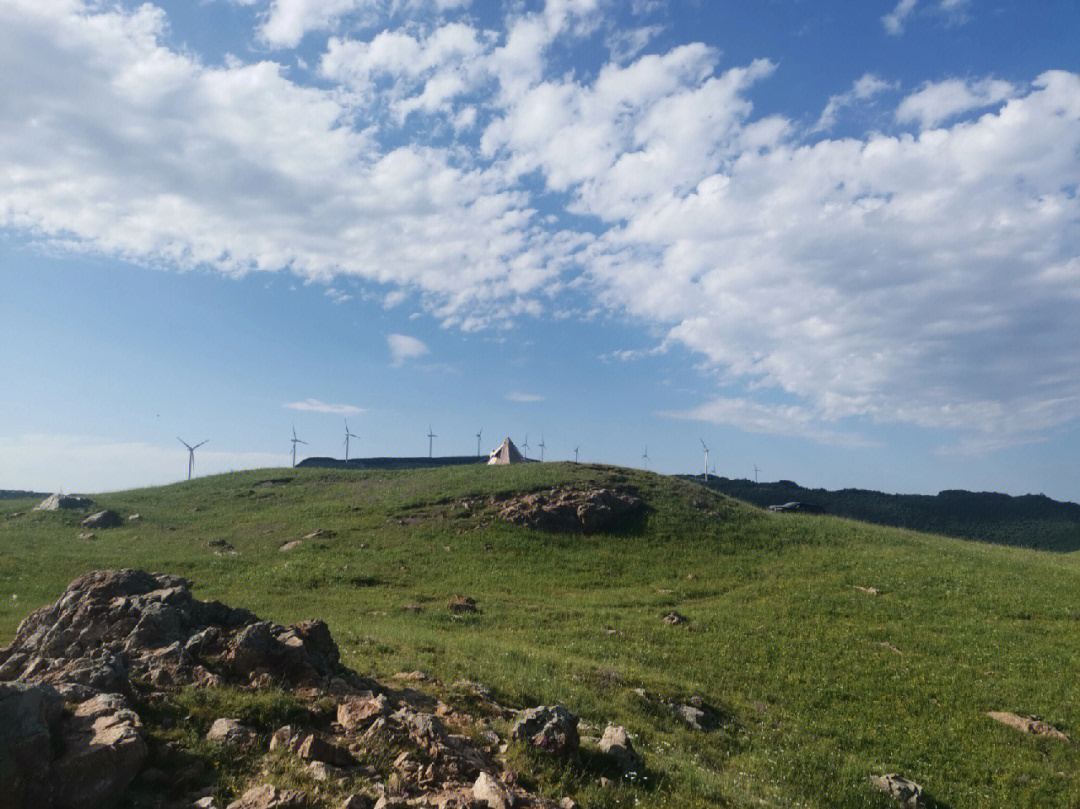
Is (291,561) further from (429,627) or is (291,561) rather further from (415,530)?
(429,627)

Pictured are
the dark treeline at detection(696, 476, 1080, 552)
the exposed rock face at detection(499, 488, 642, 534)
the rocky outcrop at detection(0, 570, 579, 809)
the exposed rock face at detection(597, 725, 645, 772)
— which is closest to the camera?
the rocky outcrop at detection(0, 570, 579, 809)

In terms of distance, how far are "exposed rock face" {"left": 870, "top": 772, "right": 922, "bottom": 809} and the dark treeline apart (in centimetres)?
11671

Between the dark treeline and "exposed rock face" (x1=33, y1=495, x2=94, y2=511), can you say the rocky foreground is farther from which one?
the dark treeline

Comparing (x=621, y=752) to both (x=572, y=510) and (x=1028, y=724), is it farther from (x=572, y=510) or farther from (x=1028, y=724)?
(x=572, y=510)

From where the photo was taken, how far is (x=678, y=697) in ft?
65.5

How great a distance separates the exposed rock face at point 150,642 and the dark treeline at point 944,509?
121179mm

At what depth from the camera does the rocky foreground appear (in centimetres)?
859

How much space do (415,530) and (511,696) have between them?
33.0 metres

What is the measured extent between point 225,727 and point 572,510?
41277 millimetres

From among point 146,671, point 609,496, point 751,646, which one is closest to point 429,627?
point 751,646

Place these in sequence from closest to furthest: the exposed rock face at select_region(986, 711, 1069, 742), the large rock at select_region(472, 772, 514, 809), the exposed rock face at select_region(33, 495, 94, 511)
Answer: the large rock at select_region(472, 772, 514, 809) → the exposed rock face at select_region(986, 711, 1069, 742) → the exposed rock face at select_region(33, 495, 94, 511)

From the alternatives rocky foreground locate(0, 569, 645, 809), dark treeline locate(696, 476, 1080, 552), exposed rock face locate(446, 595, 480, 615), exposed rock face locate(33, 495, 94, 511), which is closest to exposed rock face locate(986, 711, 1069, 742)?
rocky foreground locate(0, 569, 645, 809)

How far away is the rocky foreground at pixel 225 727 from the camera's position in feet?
28.2

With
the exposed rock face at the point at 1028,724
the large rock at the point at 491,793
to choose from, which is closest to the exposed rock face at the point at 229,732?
the large rock at the point at 491,793
